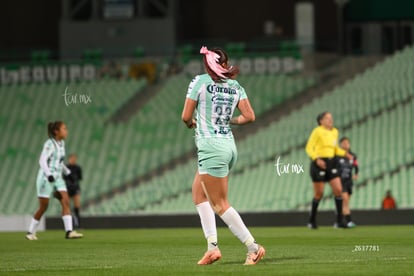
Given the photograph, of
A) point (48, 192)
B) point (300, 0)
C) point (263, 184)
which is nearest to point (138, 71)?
point (300, 0)

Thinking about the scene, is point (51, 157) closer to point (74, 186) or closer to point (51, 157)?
point (51, 157)

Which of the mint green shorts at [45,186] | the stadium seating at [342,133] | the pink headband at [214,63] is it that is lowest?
the stadium seating at [342,133]

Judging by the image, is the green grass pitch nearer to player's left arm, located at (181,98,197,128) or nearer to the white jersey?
the white jersey

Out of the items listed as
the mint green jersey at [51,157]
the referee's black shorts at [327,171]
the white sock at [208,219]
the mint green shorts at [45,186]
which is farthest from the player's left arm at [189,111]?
the referee's black shorts at [327,171]

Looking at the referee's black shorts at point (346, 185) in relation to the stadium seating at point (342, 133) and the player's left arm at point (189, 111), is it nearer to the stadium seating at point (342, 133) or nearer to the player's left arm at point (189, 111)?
the stadium seating at point (342, 133)

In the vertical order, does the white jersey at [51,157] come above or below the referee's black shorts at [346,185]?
above

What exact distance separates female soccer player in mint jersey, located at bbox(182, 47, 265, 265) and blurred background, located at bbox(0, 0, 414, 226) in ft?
55.2

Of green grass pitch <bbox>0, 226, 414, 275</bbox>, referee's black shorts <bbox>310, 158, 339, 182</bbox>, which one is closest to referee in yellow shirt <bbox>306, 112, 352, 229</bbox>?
referee's black shorts <bbox>310, 158, 339, 182</bbox>

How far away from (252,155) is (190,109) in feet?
72.1

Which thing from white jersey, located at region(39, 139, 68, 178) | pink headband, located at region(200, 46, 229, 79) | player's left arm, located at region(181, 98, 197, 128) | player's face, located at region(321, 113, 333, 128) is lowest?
white jersey, located at region(39, 139, 68, 178)

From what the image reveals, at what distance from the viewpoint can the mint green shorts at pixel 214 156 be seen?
13219 mm

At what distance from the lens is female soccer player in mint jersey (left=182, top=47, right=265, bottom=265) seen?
13234 mm

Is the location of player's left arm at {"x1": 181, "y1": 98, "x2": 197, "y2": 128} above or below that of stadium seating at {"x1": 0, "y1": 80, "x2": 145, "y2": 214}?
above

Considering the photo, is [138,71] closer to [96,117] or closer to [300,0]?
[96,117]
